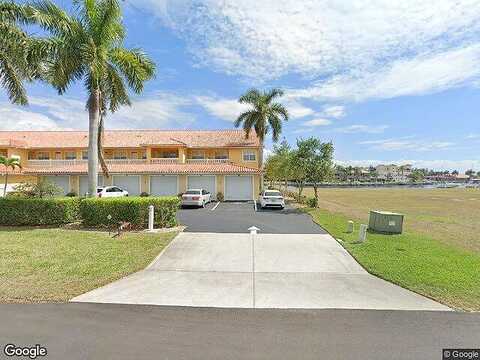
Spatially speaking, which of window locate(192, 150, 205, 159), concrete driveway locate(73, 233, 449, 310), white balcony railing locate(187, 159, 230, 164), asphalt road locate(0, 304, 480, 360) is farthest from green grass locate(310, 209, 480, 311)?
window locate(192, 150, 205, 159)

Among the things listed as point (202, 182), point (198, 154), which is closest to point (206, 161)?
point (198, 154)

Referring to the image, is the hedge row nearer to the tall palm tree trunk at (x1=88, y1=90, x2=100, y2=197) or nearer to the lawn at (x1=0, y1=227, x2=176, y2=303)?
the lawn at (x1=0, y1=227, x2=176, y2=303)

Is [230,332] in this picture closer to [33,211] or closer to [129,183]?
[33,211]

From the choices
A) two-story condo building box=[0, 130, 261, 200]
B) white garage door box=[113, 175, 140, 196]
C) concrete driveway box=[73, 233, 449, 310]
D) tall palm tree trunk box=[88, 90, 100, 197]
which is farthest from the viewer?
white garage door box=[113, 175, 140, 196]

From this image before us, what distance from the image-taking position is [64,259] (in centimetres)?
907

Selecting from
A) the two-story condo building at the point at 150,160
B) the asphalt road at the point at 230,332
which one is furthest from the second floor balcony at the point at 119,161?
the asphalt road at the point at 230,332

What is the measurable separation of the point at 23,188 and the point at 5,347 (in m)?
13.4

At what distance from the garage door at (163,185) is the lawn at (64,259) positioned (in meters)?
17.0

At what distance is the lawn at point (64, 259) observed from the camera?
6758 millimetres

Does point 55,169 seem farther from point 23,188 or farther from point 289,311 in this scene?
point 289,311

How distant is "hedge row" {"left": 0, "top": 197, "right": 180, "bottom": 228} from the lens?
1399 centimetres

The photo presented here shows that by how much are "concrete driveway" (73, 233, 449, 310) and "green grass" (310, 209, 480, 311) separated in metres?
0.43

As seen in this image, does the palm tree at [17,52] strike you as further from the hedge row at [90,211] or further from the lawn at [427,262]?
the lawn at [427,262]

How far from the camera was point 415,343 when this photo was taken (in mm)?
4711
